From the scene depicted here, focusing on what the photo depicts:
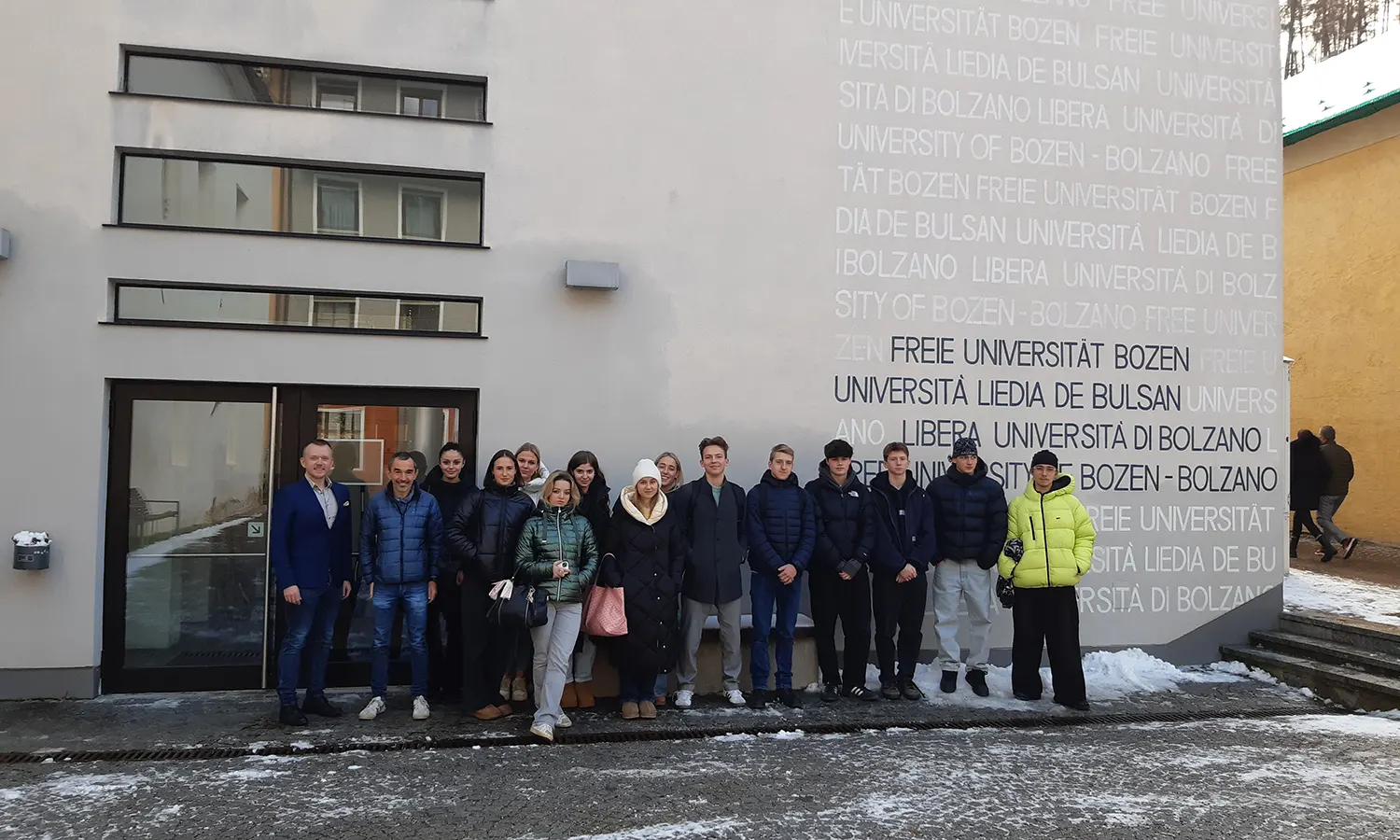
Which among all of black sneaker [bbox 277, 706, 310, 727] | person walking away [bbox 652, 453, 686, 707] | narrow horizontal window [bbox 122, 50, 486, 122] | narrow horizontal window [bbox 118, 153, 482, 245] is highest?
narrow horizontal window [bbox 122, 50, 486, 122]

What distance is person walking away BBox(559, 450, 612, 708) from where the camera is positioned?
21.5 feet

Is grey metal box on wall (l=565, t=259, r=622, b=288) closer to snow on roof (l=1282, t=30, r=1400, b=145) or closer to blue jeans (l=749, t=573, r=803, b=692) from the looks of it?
blue jeans (l=749, t=573, r=803, b=692)

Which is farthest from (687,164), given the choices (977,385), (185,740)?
(185,740)

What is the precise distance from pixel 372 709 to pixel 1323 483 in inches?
460

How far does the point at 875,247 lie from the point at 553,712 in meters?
4.51

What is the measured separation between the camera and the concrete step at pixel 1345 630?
23.7 feet

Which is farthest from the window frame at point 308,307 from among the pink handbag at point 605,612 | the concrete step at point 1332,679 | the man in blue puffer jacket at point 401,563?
the concrete step at point 1332,679

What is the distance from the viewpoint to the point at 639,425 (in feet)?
24.5

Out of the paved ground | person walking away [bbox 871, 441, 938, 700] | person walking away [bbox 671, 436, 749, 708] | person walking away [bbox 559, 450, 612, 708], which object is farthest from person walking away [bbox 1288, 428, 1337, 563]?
person walking away [bbox 559, 450, 612, 708]

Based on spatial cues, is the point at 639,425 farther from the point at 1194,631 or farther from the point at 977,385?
the point at 1194,631

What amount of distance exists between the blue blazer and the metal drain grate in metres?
1.06

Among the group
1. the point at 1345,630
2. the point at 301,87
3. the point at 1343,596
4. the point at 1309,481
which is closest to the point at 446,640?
the point at 301,87

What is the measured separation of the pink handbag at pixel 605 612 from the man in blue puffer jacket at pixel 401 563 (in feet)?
3.56

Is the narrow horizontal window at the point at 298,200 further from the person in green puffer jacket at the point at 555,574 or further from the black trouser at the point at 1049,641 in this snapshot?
the black trouser at the point at 1049,641
